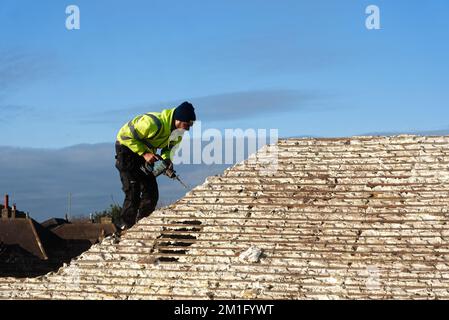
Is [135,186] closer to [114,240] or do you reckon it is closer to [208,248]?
[114,240]

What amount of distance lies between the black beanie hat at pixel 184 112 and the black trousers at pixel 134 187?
0.90 m

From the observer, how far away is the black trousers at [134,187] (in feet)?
40.7

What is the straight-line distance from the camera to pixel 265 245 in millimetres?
11516

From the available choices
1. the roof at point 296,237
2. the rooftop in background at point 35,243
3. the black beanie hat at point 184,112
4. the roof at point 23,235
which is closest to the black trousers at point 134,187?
the roof at point 296,237

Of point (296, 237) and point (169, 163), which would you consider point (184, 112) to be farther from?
point (296, 237)

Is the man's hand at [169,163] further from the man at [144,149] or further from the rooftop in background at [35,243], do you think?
the rooftop in background at [35,243]

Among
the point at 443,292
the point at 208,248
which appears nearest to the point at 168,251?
the point at 208,248

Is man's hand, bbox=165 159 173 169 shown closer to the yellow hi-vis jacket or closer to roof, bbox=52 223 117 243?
the yellow hi-vis jacket

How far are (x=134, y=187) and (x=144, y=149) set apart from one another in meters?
0.61

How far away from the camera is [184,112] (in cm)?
1209

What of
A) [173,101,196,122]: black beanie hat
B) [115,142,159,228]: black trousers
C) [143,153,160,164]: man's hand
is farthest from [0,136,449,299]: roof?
[173,101,196,122]: black beanie hat

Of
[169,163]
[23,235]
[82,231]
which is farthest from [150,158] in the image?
[82,231]

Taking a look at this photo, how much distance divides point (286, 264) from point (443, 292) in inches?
80.0
